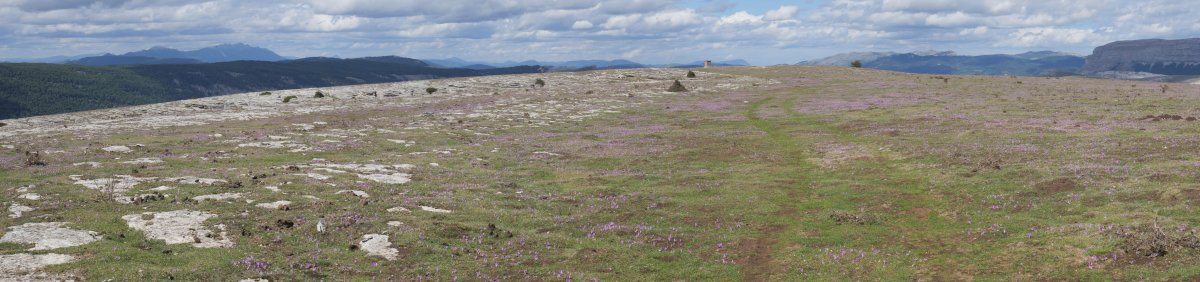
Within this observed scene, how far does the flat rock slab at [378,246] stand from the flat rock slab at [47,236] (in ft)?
24.8

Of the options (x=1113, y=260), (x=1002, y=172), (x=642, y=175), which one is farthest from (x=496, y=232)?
(x=1002, y=172)

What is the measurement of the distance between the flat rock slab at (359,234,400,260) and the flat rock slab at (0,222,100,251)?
7552mm

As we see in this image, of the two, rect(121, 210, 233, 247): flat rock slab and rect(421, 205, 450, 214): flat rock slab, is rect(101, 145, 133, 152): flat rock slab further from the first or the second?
rect(421, 205, 450, 214): flat rock slab

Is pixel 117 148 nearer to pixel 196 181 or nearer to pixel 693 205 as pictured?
pixel 196 181

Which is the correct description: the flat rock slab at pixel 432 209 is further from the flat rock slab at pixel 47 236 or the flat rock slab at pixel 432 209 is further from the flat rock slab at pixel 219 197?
the flat rock slab at pixel 47 236

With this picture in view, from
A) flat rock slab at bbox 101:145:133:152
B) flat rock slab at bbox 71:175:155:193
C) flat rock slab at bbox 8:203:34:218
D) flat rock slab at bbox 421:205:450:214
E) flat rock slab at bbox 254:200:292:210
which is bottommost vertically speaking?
flat rock slab at bbox 421:205:450:214

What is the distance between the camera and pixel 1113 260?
17.3 meters

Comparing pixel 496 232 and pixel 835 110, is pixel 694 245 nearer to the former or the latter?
pixel 496 232

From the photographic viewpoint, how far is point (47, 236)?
1842cm

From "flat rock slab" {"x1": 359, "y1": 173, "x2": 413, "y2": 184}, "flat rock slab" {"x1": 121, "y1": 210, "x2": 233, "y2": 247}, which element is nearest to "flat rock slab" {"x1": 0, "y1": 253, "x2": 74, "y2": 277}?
"flat rock slab" {"x1": 121, "y1": 210, "x2": 233, "y2": 247}

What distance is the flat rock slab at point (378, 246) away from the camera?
1962cm

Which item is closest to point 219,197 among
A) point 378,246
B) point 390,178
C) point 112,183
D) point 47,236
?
point 112,183

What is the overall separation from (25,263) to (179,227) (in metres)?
4.44

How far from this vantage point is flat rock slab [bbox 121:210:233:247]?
1933 cm
